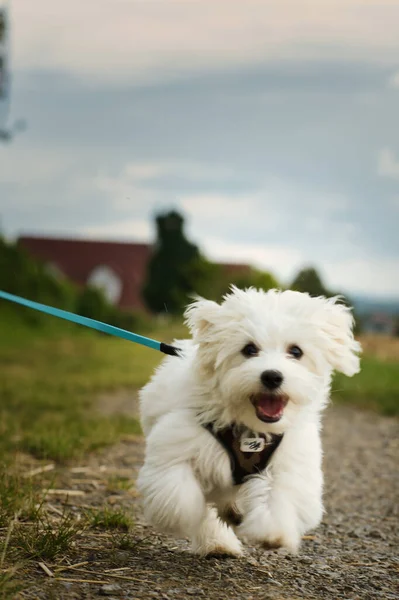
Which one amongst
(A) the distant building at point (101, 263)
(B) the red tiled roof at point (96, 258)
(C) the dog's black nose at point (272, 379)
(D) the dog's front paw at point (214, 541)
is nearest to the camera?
(C) the dog's black nose at point (272, 379)

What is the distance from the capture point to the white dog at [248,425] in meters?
3.69

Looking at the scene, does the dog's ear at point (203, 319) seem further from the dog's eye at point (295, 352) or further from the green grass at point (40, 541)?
the green grass at point (40, 541)

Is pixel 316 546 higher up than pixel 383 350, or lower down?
lower down

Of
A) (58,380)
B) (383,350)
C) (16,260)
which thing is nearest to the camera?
(58,380)

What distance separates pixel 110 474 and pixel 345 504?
5.63 feet

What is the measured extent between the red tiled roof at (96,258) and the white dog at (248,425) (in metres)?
38.7

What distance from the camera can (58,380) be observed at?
14.0m

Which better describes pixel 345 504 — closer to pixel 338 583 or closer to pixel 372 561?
pixel 372 561

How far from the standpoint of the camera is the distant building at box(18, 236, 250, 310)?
4294 cm

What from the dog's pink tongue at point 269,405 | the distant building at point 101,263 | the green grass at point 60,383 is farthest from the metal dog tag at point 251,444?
the distant building at point 101,263

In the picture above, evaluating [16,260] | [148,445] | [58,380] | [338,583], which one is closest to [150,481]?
[148,445]

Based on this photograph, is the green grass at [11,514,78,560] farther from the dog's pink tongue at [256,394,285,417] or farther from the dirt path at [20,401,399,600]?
the dog's pink tongue at [256,394,285,417]

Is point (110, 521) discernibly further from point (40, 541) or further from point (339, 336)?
point (339, 336)

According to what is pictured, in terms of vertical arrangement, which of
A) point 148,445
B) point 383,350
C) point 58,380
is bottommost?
point 58,380
